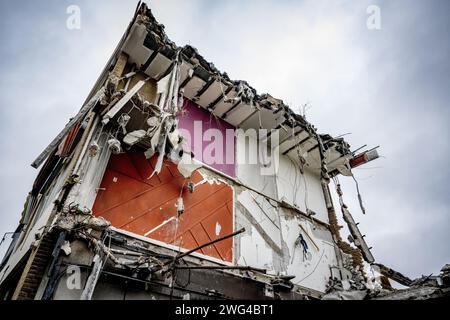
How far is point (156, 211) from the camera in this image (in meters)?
6.81

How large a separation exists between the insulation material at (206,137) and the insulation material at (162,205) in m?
0.95

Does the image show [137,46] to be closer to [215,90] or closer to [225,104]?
[215,90]

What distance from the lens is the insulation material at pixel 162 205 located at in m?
6.26

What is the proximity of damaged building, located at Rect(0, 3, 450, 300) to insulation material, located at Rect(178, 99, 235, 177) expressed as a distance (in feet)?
0.16

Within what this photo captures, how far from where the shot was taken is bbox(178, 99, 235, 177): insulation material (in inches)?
352

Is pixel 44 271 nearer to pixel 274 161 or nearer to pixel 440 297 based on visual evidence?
pixel 440 297

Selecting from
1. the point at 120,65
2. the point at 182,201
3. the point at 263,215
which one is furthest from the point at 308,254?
the point at 120,65

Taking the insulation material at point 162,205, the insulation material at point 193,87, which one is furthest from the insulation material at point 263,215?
the insulation material at point 193,87

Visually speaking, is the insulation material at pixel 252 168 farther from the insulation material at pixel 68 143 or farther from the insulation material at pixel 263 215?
the insulation material at pixel 68 143

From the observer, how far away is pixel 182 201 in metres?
7.45

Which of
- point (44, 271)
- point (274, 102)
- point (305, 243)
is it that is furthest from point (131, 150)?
point (305, 243)
